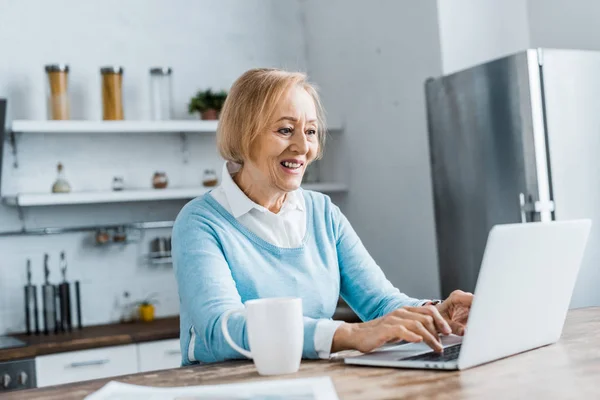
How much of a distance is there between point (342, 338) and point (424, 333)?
0.15 metres

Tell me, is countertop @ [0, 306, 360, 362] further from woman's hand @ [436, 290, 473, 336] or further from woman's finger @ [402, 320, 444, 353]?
woman's finger @ [402, 320, 444, 353]

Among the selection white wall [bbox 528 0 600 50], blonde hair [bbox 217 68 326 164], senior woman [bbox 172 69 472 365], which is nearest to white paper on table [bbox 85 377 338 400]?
senior woman [bbox 172 69 472 365]

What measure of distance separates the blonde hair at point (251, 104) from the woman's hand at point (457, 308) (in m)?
0.54

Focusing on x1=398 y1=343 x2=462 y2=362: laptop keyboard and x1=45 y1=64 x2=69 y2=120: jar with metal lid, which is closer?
x1=398 y1=343 x2=462 y2=362: laptop keyboard

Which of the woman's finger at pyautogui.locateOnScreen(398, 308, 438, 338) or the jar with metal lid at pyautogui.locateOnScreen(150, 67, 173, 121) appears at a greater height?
the jar with metal lid at pyautogui.locateOnScreen(150, 67, 173, 121)

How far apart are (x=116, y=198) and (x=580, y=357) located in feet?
8.39

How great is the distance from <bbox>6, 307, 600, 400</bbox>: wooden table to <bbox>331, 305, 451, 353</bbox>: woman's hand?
0.04m

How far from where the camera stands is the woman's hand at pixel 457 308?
1523 mm

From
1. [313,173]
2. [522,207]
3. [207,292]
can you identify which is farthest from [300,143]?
[313,173]

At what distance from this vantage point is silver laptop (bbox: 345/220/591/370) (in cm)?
121

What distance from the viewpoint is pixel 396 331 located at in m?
1.32

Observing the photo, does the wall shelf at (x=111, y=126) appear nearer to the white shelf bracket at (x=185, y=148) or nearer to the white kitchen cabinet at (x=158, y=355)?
the white shelf bracket at (x=185, y=148)

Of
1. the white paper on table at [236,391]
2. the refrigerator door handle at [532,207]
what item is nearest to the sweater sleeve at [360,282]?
the white paper on table at [236,391]

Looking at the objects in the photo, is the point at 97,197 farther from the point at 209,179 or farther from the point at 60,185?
the point at 209,179
